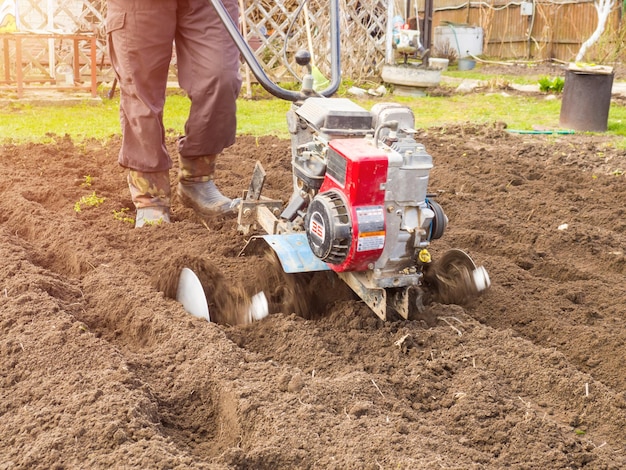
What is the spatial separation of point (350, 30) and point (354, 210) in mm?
9281

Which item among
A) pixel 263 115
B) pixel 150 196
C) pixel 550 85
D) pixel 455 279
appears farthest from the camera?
pixel 550 85

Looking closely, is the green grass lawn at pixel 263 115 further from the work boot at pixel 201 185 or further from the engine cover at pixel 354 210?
the engine cover at pixel 354 210

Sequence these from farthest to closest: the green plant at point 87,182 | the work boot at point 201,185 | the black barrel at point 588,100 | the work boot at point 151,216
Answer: the black barrel at point 588,100
the green plant at point 87,182
the work boot at point 201,185
the work boot at point 151,216

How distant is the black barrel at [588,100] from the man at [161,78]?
171 inches

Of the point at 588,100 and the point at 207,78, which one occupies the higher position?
the point at 207,78

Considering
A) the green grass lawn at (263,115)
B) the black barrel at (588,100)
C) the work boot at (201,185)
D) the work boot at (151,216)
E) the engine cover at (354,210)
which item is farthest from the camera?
the black barrel at (588,100)

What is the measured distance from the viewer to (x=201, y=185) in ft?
13.8

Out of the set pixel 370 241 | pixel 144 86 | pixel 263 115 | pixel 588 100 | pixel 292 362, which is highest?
pixel 144 86

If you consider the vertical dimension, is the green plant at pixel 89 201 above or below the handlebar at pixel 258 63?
below

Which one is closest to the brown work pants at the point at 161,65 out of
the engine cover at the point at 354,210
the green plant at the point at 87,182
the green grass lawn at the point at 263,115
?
the green plant at the point at 87,182

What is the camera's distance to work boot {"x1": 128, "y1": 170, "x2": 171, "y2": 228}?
3980mm

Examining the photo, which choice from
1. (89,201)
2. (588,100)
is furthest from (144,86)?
(588,100)

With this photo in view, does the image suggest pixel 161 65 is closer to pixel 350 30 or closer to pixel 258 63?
pixel 258 63

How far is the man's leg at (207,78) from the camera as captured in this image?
12.5ft
